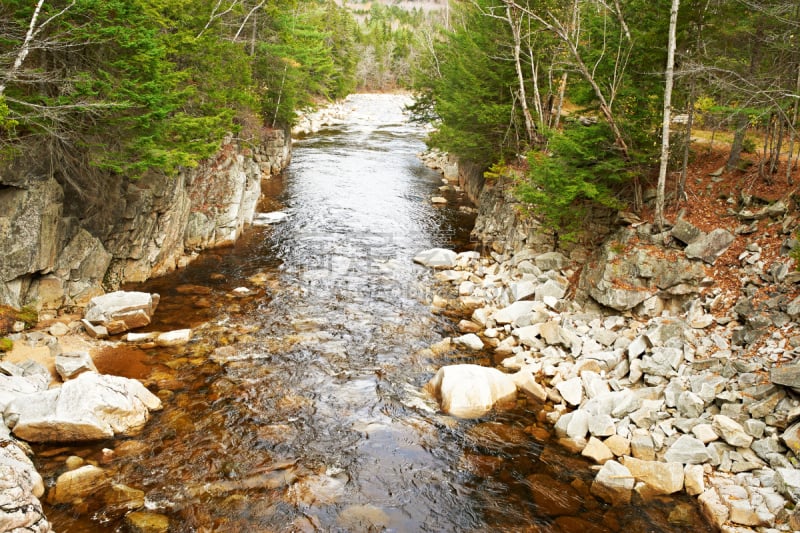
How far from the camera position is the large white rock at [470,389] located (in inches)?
416

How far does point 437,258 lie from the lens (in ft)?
62.6

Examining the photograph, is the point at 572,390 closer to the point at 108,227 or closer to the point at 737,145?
the point at 737,145

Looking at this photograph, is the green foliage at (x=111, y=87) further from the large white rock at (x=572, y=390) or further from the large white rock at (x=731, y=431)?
the large white rock at (x=731, y=431)

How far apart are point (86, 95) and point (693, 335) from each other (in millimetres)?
14478

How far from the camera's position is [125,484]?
26.1 feet

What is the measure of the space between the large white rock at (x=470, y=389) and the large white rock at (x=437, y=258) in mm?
7741

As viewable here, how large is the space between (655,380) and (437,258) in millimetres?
9801

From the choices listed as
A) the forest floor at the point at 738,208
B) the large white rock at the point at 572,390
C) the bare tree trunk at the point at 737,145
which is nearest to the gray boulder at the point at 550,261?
the forest floor at the point at 738,208

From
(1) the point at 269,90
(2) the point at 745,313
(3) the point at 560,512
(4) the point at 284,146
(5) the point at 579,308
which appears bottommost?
(3) the point at 560,512

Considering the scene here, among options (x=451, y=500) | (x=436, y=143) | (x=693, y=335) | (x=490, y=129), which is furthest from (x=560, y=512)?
(x=436, y=143)

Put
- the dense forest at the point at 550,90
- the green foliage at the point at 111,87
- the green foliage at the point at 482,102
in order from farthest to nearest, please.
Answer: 1. the green foliage at the point at 482,102
2. the dense forest at the point at 550,90
3. the green foliage at the point at 111,87

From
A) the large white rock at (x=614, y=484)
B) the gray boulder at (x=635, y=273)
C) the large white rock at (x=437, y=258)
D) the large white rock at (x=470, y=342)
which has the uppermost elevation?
the gray boulder at (x=635, y=273)

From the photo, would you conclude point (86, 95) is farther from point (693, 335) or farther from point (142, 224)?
point (693, 335)

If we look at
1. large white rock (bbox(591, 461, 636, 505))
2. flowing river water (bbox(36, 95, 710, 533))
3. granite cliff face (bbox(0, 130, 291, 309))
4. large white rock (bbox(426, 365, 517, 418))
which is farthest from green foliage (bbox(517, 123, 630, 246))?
granite cliff face (bbox(0, 130, 291, 309))
